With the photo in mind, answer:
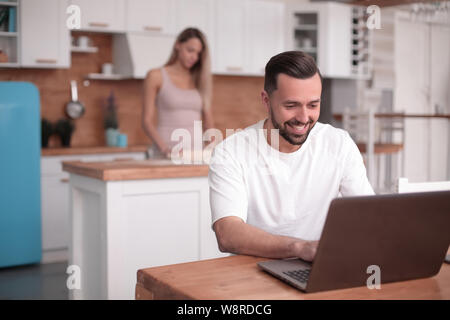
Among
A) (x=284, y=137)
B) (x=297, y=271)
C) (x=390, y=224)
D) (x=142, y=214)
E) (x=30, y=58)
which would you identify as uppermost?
(x=30, y=58)

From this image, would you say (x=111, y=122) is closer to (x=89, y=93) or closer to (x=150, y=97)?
(x=89, y=93)

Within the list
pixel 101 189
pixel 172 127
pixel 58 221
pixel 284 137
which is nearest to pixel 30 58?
pixel 58 221

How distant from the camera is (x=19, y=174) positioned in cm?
392

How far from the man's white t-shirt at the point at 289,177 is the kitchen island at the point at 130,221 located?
100 centimetres

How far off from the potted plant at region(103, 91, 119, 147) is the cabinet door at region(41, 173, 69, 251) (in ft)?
2.16

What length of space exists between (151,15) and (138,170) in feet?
9.29

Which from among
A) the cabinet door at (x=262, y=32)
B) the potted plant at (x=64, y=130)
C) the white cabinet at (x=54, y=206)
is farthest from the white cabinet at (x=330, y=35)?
the white cabinet at (x=54, y=206)

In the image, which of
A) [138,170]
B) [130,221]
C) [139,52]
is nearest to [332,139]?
[138,170]

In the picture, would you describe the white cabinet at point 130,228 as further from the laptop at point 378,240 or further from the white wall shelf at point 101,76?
the white wall shelf at point 101,76

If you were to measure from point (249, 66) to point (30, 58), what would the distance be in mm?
2142

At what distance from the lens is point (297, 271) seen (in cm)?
109

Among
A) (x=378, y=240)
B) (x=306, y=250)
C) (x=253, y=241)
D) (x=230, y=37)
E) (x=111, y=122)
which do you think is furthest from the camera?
(x=230, y=37)

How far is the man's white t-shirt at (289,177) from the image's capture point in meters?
1.61
